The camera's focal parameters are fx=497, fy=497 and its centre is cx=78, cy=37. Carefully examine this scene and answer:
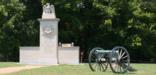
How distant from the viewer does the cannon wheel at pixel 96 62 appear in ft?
73.5

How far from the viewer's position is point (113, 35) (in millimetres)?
41844

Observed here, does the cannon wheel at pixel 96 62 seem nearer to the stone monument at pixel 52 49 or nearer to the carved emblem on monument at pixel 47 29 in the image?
the stone monument at pixel 52 49

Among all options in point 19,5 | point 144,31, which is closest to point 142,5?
point 144,31

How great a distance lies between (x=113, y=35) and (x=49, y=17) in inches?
447

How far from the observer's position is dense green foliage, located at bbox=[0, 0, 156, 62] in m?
39.8

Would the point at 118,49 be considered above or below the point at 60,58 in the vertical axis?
above

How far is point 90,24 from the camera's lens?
41938 mm

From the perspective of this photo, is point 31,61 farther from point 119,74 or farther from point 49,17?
point 119,74

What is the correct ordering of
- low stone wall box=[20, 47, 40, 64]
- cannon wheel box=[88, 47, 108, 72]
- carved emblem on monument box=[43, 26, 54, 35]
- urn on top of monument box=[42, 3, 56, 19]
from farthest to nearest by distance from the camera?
urn on top of monument box=[42, 3, 56, 19]
low stone wall box=[20, 47, 40, 64]
carved emblem on monument box=[43, 26, 54, 35]
cannon wheel box=[88, 47, 108, 72]

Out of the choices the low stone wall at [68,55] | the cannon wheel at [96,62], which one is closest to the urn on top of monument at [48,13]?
the low stone wall at [68,55]

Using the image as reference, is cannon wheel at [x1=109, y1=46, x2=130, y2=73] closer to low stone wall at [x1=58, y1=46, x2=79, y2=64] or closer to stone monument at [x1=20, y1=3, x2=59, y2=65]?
low stone wall at [x1=58, y1=46, x2=79, y2=64]

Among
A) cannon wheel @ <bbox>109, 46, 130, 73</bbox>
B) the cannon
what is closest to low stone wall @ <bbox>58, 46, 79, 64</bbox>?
the cannon

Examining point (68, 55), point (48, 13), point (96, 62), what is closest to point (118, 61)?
point (96, 62)

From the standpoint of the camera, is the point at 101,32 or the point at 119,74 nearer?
the point at 119,74
